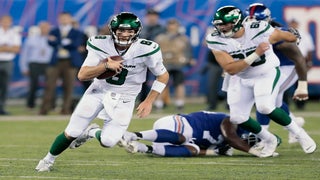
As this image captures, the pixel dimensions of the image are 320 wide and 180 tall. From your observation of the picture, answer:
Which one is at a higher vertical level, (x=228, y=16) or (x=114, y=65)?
(x=114, y=65)

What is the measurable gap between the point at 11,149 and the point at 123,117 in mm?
2184

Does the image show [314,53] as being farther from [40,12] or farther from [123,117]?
[123,117]

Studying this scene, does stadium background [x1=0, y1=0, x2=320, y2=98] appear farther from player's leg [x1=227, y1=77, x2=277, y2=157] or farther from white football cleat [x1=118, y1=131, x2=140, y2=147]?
white football cleat [x1=118, y1=131, x2=140, y2=147]

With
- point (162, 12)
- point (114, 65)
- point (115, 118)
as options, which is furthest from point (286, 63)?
point (162, 12)

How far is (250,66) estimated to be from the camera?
9.23m

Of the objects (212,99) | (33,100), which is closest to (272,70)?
(212,99)

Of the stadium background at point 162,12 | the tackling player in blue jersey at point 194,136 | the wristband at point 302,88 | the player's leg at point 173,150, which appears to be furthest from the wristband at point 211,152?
the stadium background at point 162,12

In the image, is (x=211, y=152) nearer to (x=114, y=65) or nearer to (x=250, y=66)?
(x=250, y=66)

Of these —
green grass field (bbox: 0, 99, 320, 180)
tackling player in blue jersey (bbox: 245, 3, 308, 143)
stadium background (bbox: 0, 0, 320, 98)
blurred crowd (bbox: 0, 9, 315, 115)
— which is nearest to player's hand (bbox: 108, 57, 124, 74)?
green grass field (bbox: 0, 99, 320, 180)

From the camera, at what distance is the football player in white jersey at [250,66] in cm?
887

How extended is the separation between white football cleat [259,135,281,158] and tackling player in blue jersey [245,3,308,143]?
533mm

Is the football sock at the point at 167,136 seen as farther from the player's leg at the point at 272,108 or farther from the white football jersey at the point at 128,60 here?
the white football jersey at the point at 128,60

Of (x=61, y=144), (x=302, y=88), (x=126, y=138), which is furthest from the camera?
(x=302, y=88)

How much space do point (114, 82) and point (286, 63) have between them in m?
2.63
